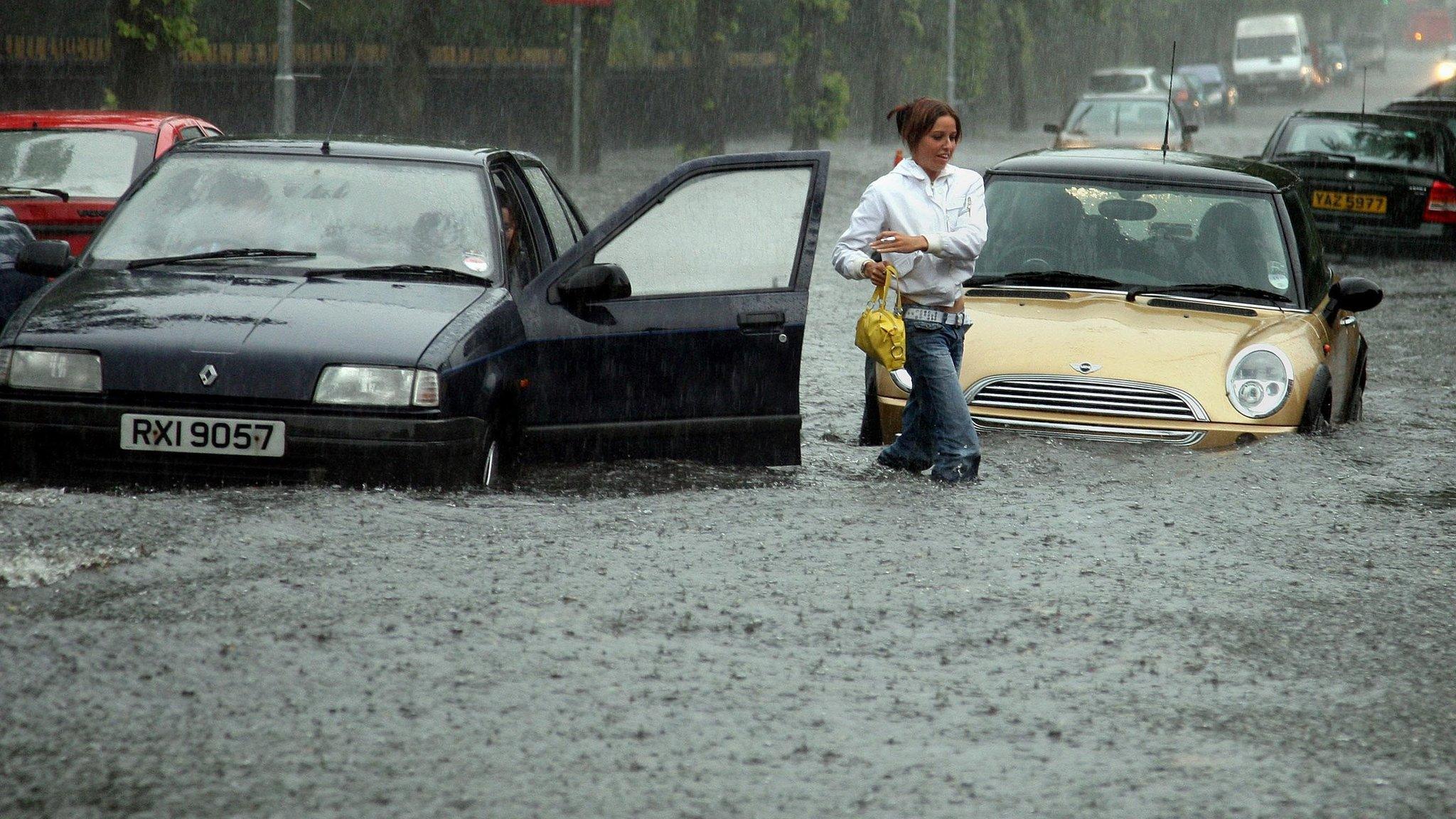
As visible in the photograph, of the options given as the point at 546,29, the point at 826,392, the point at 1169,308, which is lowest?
the point at 826,392

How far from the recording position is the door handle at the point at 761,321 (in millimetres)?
7512

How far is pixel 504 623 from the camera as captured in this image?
5402mm

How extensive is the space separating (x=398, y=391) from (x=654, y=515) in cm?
104

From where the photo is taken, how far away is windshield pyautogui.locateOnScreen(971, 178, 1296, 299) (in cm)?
899

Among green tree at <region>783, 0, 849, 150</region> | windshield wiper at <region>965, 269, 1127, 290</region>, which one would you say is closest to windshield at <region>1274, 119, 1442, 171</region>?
windshield wiper at <region>965, 269, 1127, 290</region>

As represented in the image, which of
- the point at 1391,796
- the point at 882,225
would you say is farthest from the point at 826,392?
the point at 1391,796

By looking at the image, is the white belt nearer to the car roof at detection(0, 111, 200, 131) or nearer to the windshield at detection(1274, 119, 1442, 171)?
the car roof at detection(0, 111, 200, 131)

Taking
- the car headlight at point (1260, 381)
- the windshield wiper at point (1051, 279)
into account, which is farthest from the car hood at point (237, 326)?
the car headlight at point (1260, 381)

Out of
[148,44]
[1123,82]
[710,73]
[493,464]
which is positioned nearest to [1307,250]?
[493,464]

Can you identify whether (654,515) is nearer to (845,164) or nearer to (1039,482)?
(1039,482)

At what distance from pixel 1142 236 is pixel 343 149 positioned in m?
3.80

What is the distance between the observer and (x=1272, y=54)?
73.2 meters

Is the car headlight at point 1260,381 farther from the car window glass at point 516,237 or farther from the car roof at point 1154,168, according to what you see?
the car window glass at point 516,237

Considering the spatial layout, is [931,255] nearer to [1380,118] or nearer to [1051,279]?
[1051,279]
